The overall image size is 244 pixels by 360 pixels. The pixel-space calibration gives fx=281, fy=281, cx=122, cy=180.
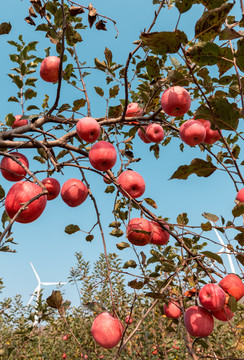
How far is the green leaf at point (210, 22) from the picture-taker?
36.7 inches

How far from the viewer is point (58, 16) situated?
7.43ft

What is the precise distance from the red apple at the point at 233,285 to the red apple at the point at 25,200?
1.19 metres

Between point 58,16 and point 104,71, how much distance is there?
1.80ft

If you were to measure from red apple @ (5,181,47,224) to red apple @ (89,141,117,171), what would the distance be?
0.50 m

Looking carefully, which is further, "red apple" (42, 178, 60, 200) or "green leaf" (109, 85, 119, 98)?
"green leaf" (109, 85, 119, 98)

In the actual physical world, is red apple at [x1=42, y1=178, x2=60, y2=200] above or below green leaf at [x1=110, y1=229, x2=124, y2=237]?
above

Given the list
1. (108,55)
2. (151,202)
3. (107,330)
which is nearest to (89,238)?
(151,202)

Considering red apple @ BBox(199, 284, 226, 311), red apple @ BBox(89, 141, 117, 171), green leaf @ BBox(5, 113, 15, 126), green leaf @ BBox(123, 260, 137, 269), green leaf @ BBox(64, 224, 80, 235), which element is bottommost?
red apple @ BBox(199, 284, 226, 311)

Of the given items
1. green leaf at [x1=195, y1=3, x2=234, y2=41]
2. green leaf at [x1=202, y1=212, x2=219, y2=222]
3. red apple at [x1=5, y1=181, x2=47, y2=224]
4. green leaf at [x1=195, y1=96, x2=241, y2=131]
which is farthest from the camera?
green leaf at [x1=202, y1=212, x2=219, y2=222]

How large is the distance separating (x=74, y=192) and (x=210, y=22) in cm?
150

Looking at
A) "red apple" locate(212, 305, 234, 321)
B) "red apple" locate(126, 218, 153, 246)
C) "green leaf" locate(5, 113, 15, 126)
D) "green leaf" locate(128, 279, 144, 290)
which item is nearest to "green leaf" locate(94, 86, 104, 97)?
"green leaf" locate(5, 113, 15, 126)

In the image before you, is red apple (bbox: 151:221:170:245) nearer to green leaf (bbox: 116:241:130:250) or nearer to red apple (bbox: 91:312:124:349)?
green leaf (bbox: 116:241:130:250)

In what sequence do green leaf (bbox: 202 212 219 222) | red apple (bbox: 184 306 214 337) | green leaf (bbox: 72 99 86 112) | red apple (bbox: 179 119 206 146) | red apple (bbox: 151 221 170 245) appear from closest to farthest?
green leaf (bbox: 202 212 219 222) → red apple (bbox: 184 306 214 337) → red apple (bbox: 179 119 206 146) → red apple (bbox: 151 221 170 245) → green leaf (bbox: 72 99 86 112)

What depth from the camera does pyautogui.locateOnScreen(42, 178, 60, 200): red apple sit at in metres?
2.11
